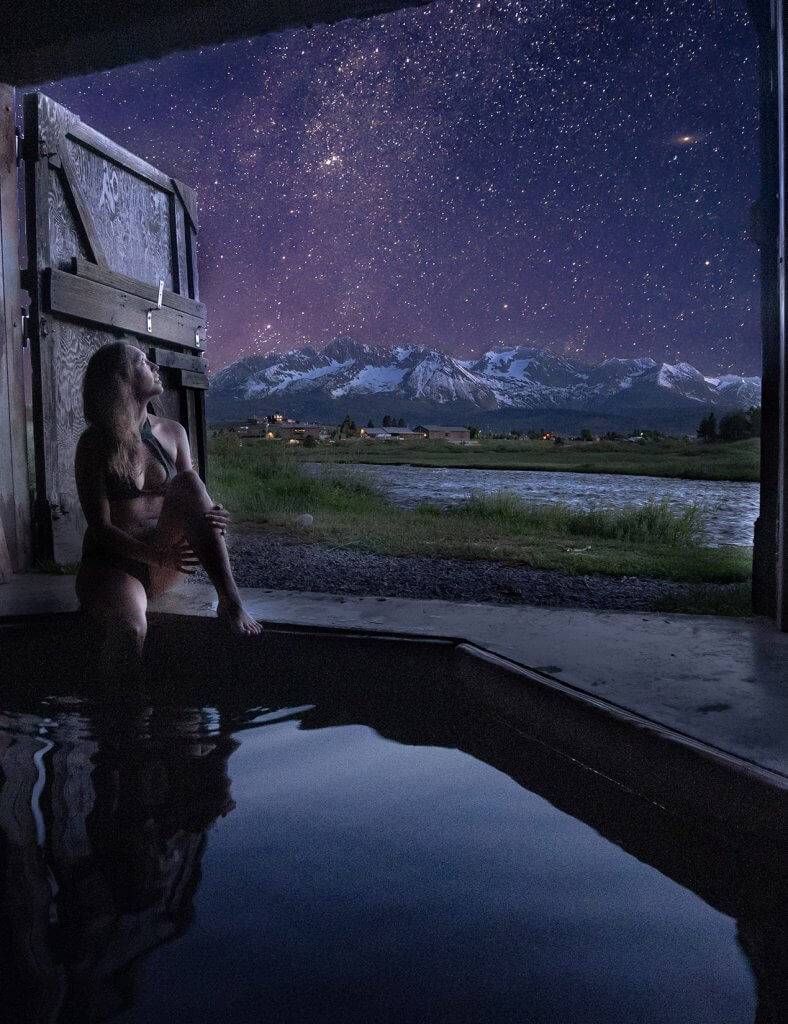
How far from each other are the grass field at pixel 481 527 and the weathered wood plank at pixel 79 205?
277cm

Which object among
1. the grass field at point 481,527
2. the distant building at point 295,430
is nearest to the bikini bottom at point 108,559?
the grass field at point 481,527

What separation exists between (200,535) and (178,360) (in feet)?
11.3

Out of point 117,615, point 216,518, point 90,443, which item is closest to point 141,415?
point 90,443

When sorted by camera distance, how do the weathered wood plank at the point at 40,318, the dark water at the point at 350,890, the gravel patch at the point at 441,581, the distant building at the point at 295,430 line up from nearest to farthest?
the dark water at the point at 350,890, the gravel patch at the point at 441,581, the weathered wood plank at the point at 40,318, the distant building at the point at 295,430

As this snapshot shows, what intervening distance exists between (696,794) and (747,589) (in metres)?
2.84

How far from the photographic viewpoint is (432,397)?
254ft

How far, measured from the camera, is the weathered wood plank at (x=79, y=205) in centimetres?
437

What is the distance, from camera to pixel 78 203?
4469mm

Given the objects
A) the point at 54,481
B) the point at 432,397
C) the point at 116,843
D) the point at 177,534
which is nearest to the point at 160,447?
the point at 177,534

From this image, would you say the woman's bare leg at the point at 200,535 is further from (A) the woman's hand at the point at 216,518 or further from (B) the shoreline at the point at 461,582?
(B) the shoreline at the point at 461,582

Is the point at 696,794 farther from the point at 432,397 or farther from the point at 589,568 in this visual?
the point at 432,397

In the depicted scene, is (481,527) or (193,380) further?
(481,527)

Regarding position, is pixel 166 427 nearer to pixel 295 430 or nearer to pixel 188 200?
pixel 188 200

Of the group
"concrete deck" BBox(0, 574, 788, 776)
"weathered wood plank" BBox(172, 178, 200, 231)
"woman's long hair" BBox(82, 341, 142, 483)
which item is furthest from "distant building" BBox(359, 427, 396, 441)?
"woman's long hair" BBox(82, 341, 142, 483)
